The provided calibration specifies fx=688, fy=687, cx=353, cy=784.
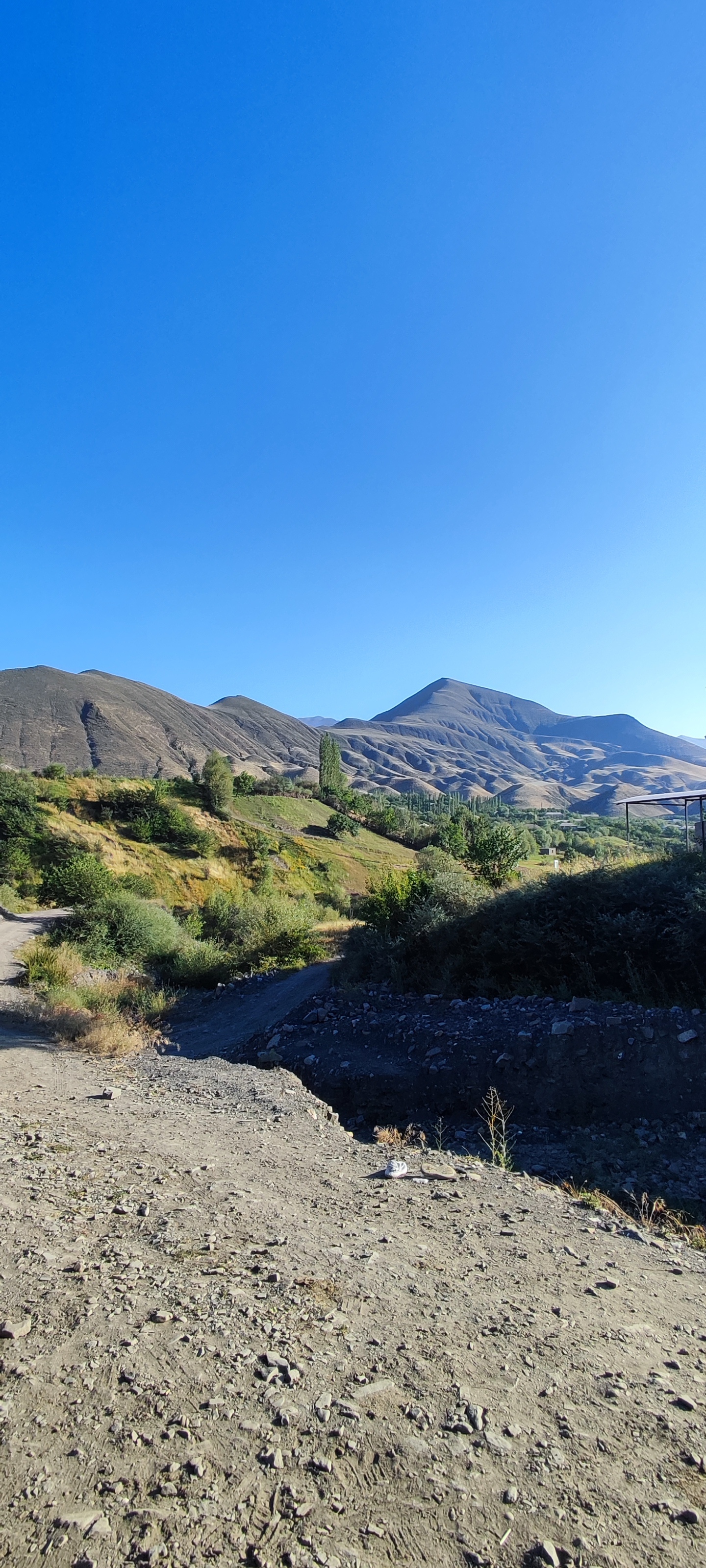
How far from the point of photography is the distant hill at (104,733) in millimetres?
133750

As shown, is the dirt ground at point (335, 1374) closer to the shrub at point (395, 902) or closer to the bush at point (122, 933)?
the shrub at point (395, 902)

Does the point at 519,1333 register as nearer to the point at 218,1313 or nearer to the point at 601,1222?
the point at 218,1313

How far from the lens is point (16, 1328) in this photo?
3244 millimetres

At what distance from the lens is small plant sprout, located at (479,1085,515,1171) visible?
6.64m

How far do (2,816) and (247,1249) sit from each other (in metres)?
38.2

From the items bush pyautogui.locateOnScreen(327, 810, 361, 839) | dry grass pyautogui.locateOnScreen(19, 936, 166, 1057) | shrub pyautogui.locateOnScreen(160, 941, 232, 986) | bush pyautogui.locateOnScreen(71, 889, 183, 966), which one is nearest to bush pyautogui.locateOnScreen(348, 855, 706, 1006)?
dry grass pyautogui.locateOnScreen(19, 936, 166, 1057)

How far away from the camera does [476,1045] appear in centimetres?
897

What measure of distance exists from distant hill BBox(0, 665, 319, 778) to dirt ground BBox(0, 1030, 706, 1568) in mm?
115854

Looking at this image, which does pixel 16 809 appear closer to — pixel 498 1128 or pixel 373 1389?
pixel 498 1128

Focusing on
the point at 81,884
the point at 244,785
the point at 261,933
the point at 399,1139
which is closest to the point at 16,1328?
the point at 399,1139

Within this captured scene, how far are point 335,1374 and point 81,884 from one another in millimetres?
18600

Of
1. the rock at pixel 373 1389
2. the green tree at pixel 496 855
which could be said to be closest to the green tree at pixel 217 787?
the green tree at pixel 496 855

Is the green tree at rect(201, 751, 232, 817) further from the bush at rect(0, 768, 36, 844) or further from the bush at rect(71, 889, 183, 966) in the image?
the bush at rect(71, 889, 183, 966)

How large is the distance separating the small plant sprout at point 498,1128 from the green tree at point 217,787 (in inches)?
1752
